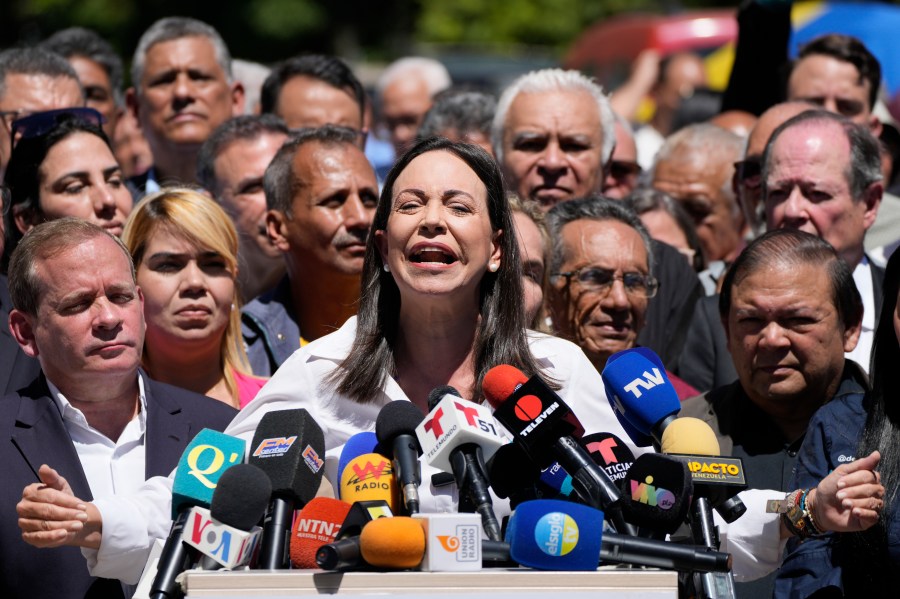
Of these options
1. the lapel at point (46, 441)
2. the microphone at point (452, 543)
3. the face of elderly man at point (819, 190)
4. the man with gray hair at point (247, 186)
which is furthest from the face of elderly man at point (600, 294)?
the microphone at point (452, 543)

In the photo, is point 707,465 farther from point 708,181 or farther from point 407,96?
point 407,96

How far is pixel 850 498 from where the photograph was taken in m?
3.90

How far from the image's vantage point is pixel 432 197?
4.72 metres

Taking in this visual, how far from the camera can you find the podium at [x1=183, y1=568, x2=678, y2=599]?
338cm

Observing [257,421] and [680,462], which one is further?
[257,421]

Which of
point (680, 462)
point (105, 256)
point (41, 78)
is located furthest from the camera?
point (41, 78)

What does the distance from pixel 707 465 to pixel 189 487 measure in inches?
54.6

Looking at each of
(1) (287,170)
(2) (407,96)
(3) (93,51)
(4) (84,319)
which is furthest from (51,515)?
(2) (407,96)

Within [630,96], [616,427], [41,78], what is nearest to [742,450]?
[616,427]

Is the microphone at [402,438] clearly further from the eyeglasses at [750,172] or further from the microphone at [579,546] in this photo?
the eyeglasses at [750,172]

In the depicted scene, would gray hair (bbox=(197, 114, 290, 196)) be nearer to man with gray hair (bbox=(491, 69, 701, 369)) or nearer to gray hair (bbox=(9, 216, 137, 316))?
man with gray hair (bbox=(491, 69, 701, 369))

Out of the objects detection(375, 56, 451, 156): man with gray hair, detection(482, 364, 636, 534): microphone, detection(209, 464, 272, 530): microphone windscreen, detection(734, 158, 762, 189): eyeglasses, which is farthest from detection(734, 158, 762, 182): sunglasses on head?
detection(209, 464, 272, 530): microphone windscreen

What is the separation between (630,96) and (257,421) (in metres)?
9.92

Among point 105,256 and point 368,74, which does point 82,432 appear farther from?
point 368,74
